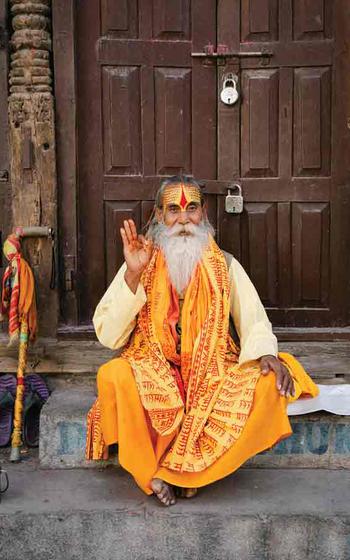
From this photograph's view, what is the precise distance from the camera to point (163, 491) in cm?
378

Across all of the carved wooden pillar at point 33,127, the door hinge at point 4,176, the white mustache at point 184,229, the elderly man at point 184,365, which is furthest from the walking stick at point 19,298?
the white mustache at point 184,229

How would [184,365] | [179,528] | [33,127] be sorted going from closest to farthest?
[179,528], [184,365], [33,127]

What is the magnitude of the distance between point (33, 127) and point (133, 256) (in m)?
1.23

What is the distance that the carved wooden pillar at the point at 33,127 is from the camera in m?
4.69

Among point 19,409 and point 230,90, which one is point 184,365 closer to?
point 19,409

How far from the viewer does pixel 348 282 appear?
4938mm

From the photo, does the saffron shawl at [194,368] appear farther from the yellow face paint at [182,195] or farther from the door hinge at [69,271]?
the door hinge at [69,271]

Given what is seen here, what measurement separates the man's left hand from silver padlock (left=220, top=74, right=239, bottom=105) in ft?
5.60

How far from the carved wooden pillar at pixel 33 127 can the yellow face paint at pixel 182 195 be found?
877mm

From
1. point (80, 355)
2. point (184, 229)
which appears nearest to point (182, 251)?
point (184, 229)

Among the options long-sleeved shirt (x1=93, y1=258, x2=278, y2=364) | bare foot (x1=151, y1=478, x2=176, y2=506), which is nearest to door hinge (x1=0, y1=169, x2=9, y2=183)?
long-sleeved shirt (x1=93, y1=258, x2=278, y2=364)

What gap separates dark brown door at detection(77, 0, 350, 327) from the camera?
479 cm

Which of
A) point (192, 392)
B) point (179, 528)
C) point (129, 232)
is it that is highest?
point (129, 232)

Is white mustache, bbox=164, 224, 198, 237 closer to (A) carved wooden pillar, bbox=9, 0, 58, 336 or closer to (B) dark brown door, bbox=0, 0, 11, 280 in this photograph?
(A) carved wooden pillar, bbox=9, 0, 58, 336
